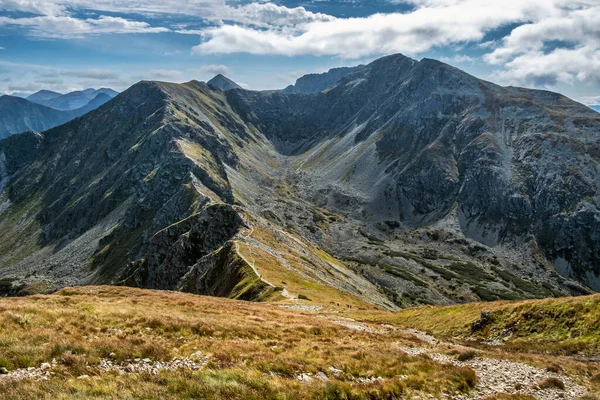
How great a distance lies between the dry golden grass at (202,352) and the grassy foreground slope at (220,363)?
0.06 m

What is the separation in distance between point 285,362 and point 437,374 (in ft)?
26.9

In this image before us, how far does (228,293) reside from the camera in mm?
73500

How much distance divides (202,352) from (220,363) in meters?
1.82

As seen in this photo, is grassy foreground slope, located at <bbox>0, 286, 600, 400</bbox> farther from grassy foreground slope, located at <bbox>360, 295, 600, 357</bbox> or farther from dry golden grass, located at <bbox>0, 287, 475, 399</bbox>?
grassy foreground slope, located at <bbox>360, 295, 600, 357</bbox>

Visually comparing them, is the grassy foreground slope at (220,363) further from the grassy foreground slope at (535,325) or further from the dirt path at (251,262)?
the dirt path at (251,262)

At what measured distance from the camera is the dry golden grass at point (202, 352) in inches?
544

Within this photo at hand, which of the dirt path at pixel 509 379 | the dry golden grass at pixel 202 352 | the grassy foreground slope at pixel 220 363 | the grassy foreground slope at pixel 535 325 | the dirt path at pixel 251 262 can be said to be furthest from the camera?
the dirt path at pixel 251 262

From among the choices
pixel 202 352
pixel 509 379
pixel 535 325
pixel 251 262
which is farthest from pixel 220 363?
pixel 251 262

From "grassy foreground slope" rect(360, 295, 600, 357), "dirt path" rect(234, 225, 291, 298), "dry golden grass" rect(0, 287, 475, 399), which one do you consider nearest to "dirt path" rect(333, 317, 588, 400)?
"dry golden grass" rect(0, 287, 475, 399)

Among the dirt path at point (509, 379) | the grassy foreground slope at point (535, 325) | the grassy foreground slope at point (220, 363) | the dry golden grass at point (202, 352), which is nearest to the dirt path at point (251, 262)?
the grassy foreground slope at point (535, 325)

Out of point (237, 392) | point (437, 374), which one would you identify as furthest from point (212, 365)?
point (437, 374)

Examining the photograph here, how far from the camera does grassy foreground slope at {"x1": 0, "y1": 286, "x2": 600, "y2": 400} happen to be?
1401cm

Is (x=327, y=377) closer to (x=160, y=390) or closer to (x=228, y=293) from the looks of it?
(x=160, y=390)

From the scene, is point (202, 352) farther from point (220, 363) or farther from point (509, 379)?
point (509, 379)
